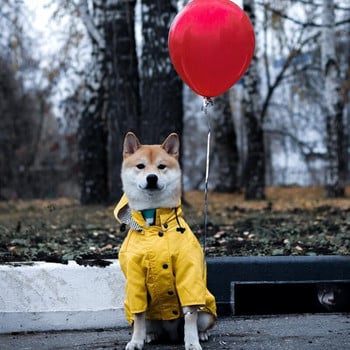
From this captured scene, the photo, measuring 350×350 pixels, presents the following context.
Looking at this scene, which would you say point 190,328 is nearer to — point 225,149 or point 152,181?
point 152,181

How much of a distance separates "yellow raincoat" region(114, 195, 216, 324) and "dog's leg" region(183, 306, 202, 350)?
68 millimetres

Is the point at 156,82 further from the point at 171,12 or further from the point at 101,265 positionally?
the point at 101,265

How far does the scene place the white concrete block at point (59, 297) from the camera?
16.9ft

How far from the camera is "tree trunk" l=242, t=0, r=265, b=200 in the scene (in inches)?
633

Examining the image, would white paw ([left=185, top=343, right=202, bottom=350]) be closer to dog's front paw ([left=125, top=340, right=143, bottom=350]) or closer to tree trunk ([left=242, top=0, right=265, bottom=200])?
dog's front paw ([left=125, top=340, right=143, bottom=350])

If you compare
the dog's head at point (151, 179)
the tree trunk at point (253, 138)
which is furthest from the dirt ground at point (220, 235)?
the tree trunk at point (253, 138)

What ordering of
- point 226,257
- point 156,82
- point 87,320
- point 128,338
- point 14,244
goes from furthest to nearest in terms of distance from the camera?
point 156,82
point 14,244
point 226,257
point 87,320
point 128,338

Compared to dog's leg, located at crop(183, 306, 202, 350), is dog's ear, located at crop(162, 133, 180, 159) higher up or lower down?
higher up

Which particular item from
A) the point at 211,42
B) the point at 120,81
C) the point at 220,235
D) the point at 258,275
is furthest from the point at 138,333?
the point at 120,81

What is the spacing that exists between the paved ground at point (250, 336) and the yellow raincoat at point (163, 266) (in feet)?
1.38

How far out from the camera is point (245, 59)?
548 centimetres

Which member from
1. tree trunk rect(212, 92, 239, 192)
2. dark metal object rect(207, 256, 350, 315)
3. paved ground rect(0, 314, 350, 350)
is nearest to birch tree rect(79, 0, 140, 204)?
tree trunk rect(212, 92, 239, 192)

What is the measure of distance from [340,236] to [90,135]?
31.4 ft

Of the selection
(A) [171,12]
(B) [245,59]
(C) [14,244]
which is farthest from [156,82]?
(B) [245,59]
